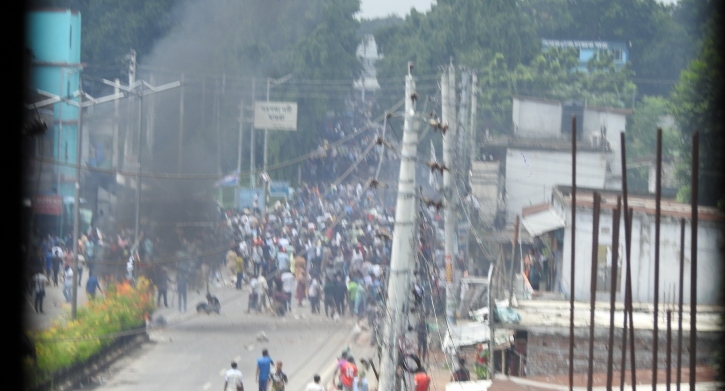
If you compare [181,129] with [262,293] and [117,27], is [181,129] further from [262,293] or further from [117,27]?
[262,293]

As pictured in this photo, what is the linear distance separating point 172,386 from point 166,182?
1190cm

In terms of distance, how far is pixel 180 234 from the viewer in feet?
94.8

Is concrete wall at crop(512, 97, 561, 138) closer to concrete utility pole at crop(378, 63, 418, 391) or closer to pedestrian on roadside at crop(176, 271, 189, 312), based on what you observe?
pedestrian on roadside at crop(176, 271, 189, 312)

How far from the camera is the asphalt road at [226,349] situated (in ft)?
63.1

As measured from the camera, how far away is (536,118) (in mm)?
35094

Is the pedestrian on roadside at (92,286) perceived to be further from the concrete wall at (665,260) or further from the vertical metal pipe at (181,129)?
the vertical metal pipe at (181,129)

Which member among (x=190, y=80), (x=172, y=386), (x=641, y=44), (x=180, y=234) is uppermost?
(x=641, y=44)

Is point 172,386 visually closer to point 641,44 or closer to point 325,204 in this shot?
point 325,204

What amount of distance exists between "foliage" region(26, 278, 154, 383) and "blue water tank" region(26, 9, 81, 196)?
729 centimetres

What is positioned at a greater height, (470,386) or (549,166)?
(549,166)

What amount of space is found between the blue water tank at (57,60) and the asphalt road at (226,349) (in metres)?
6.65

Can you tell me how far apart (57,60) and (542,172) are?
1354 centimetres

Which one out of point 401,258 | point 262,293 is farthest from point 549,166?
point 401,258

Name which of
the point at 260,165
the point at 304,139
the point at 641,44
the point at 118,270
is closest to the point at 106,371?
the point at 118,270
